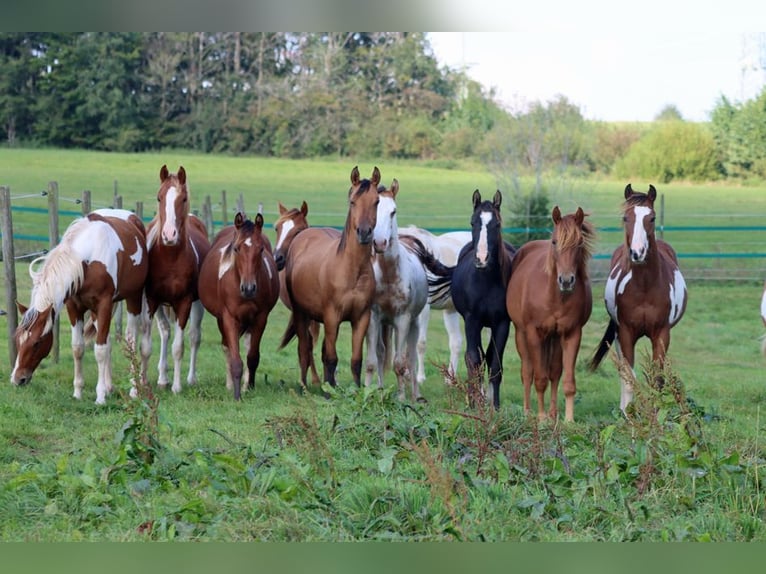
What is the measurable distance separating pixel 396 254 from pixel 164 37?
85.6 feet

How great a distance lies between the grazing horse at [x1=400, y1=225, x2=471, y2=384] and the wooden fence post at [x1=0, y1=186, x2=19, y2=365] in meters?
3.92

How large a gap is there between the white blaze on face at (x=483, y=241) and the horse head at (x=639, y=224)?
109cm

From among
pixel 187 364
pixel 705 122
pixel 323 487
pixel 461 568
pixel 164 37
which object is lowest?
pixel 187 364

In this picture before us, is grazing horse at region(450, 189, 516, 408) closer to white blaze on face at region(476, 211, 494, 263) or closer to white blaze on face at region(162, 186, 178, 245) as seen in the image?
white blaze on face at region(476, 211, 494, 263)

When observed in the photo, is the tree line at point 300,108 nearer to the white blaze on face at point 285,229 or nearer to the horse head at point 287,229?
the horse head at point 287,229

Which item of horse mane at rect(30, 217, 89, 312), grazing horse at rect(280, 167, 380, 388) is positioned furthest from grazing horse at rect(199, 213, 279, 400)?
horse mane at rect(30, 217, 89, 312)

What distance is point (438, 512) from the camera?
177 inches

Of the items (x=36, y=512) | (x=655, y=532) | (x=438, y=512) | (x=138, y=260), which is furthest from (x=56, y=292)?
(x=655, y=532)

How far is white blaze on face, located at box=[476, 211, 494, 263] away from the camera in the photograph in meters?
8.04

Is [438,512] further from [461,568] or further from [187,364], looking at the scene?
[187,364]

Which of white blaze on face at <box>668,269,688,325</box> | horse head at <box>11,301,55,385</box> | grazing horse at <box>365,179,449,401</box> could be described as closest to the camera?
white blaze on face at <box>668,269,688,325</box>

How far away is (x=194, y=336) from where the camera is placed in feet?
32.3

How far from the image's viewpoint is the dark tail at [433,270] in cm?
975

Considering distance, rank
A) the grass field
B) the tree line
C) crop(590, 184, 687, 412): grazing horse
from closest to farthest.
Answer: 1. the grass field
2. crop(590, 184, 687, 412): grazing horse
3. the tree line
